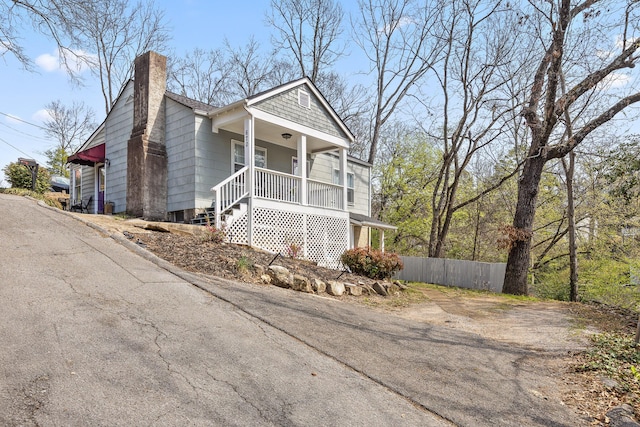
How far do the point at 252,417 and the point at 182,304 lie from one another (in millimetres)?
2541

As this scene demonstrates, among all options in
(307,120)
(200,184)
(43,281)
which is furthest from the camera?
(307,120)

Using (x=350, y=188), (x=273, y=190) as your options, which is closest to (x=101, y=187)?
(x=273, y=190)

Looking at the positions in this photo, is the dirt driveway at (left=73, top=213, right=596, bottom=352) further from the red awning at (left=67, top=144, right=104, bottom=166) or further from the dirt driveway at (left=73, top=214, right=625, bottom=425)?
the red awning at (left=67, top=144, right=104, bottom=166)

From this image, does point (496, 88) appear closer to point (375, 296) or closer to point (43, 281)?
point (375, 296)

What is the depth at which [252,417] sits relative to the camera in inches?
114

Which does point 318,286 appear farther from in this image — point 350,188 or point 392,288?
point 350,188

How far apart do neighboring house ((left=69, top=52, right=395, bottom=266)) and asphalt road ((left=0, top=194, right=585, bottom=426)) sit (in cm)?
508

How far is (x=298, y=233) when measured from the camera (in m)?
12.7

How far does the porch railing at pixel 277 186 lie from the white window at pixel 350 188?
5.72 m

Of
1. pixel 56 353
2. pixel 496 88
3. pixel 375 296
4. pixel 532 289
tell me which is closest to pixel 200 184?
pixel 375 296

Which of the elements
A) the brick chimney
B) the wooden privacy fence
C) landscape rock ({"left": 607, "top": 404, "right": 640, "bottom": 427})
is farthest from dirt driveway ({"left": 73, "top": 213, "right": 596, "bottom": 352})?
the wooden privacy fence

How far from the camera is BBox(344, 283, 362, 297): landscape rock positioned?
8.86 m

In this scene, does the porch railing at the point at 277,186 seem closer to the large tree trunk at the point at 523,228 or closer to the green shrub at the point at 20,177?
the large tree trunk at the point at 523,228

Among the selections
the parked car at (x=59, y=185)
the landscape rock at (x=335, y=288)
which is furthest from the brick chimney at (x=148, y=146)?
the parked car at (x=59, y=185)
